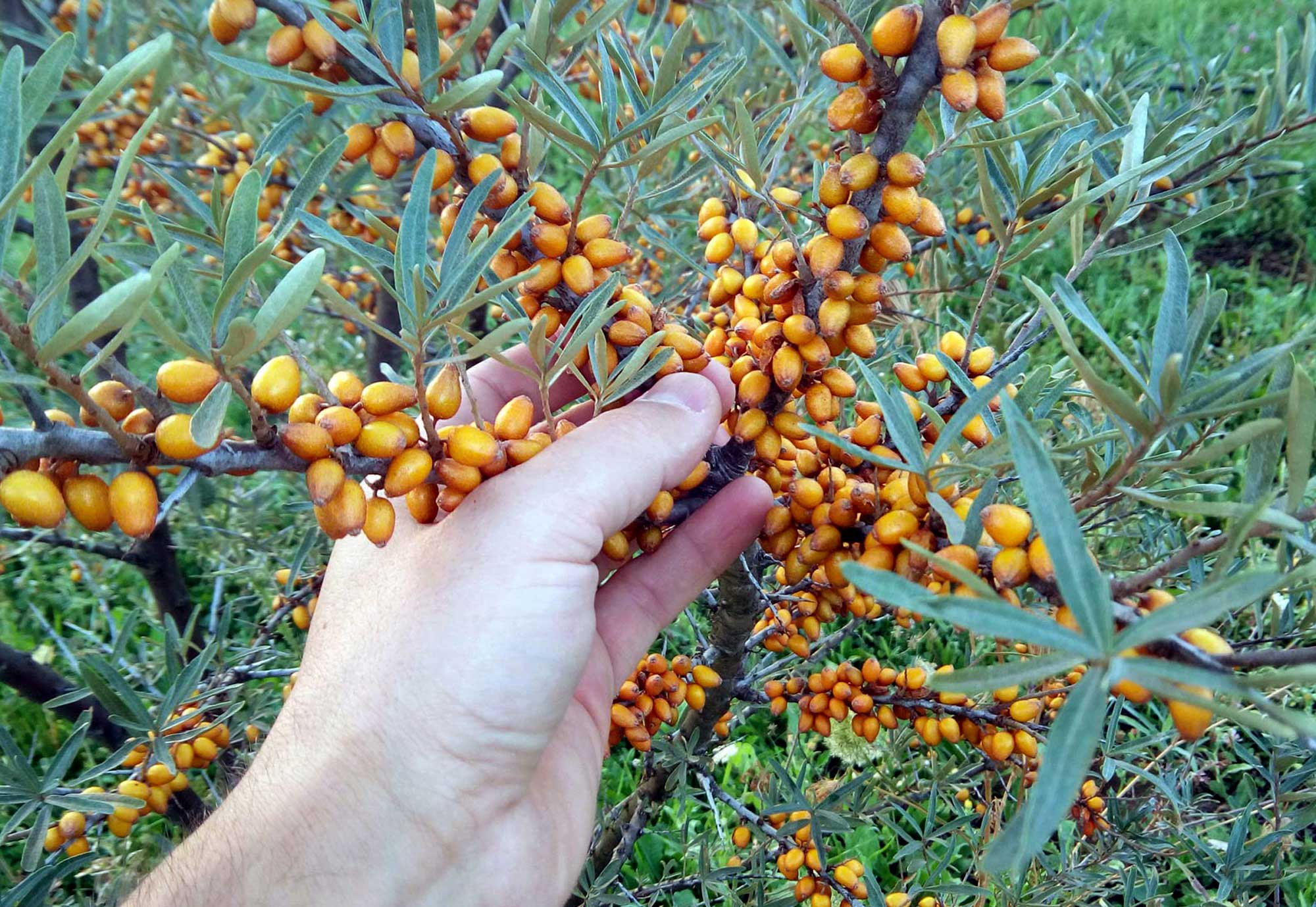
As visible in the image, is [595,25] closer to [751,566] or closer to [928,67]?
[928,67]

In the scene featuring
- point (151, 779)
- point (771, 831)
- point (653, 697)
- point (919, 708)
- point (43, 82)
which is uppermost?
point (43, 82)

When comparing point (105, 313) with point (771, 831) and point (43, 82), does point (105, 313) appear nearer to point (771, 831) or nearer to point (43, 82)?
point (43, 82)

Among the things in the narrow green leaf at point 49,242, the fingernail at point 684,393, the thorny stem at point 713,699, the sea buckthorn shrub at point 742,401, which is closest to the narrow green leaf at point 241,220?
the sea buckthorn shrub at point 742,401

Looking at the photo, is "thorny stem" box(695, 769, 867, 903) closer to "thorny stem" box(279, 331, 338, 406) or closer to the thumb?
the thumb

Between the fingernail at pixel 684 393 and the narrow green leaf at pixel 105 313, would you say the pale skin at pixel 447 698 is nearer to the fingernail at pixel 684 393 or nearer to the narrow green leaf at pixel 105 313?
the fingernail at pixel 684 393

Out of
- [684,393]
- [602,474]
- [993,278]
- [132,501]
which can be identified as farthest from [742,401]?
[132,501]

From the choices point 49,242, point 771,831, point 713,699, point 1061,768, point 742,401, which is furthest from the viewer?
point 713,699
